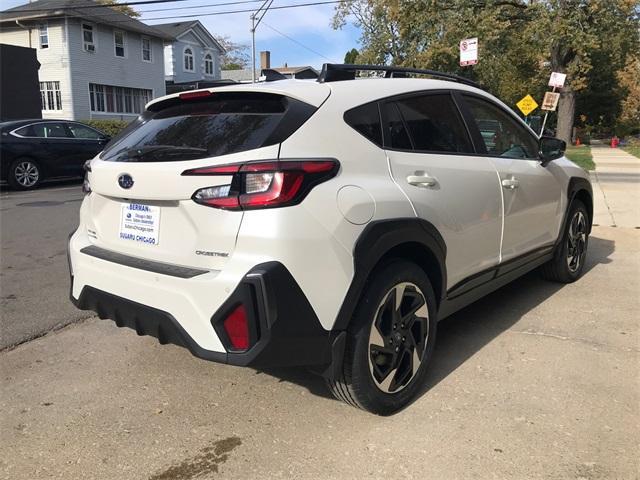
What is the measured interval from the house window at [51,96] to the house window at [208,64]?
1557 centimetres

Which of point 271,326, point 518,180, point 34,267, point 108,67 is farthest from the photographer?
point 108,67

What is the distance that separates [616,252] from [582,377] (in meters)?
3.85

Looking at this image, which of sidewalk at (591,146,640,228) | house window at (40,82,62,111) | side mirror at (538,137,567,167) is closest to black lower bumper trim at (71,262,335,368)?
side mirror at (538,137,567,167)

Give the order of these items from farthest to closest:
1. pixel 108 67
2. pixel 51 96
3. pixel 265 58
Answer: pixel 265 58 < pixel 108 67 < pixel 51 96

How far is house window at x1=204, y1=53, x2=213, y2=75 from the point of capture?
4390cm

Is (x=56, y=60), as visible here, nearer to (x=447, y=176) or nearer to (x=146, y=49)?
(x=146, y=49)

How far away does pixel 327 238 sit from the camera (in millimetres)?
2568

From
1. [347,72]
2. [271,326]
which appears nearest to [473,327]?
[347,72]

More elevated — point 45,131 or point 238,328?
point 45,131

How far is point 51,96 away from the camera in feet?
97.9

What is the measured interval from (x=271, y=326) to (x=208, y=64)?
148ft

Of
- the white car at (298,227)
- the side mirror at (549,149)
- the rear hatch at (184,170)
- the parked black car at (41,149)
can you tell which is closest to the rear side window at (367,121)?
the white car at (298,227)

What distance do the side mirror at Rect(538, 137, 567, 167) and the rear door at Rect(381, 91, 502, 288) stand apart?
3.37ft

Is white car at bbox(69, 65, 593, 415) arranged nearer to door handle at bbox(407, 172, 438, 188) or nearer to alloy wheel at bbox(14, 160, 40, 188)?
door handle at bbox(407, 172, 438, 188)
